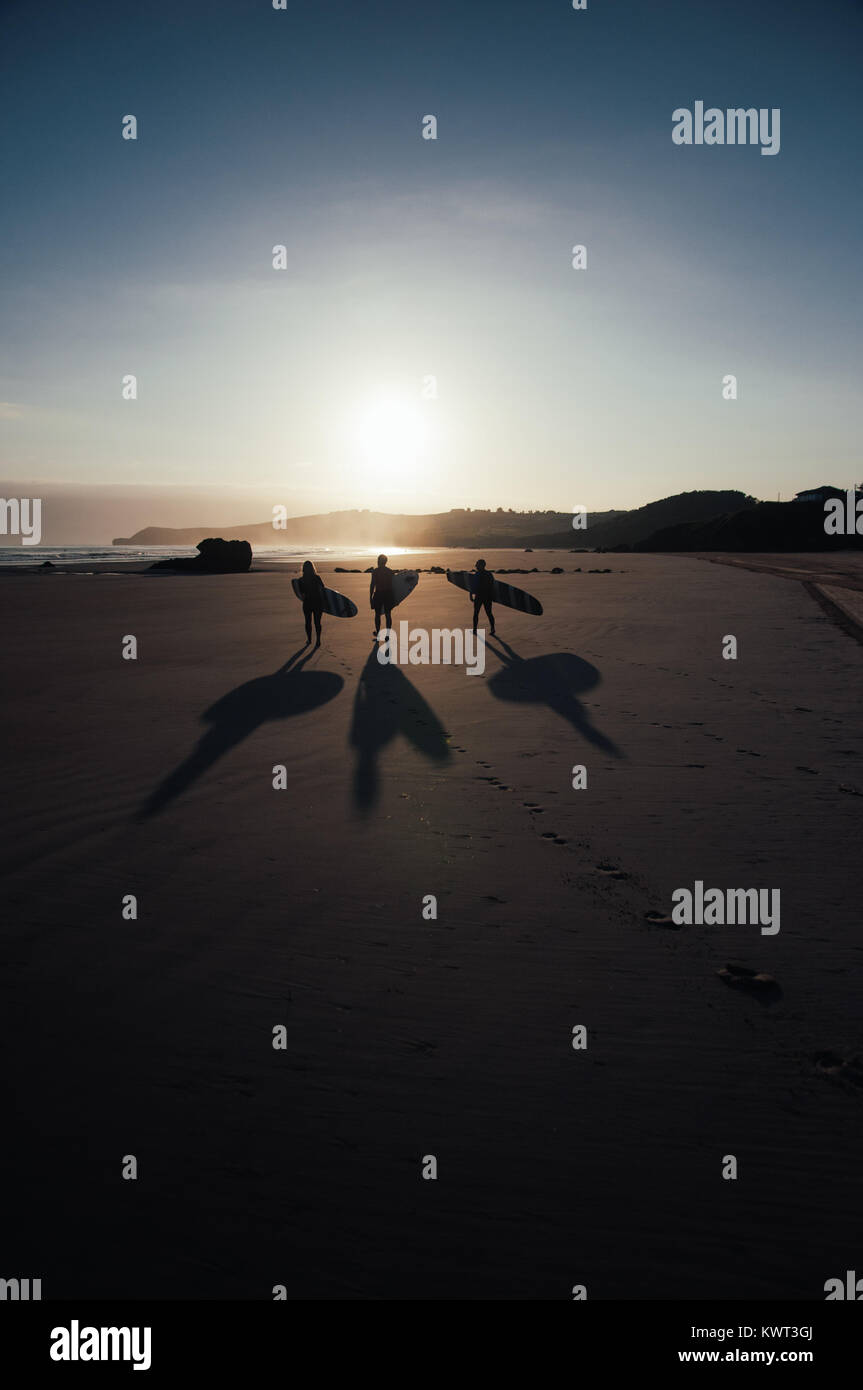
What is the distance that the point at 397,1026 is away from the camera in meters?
3.77

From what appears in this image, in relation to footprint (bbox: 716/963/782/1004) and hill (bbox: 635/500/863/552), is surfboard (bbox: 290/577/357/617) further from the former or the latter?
hill (bbox: 635/500/863/552)

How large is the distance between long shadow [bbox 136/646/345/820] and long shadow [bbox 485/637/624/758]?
2.85 meters

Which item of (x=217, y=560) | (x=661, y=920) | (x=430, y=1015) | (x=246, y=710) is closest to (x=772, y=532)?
(x=217, y=560)

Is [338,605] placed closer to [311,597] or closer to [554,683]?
[311,597]

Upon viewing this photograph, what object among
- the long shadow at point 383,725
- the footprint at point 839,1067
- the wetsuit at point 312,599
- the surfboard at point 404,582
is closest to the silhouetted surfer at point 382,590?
the wetsuit at point 312,599

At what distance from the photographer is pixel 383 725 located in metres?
9.77

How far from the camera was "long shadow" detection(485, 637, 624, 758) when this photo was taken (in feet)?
31.4

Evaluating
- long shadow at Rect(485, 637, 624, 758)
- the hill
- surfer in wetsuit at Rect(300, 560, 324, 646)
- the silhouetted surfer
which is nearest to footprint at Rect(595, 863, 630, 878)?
long shadow at Rect(485, 637, 624, 758)

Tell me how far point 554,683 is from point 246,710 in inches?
194

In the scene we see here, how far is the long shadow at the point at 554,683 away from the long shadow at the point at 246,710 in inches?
112

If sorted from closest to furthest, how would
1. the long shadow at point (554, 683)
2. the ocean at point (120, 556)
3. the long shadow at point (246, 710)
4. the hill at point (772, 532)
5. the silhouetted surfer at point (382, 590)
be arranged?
the long shadow at point (246, 710), the long shadow at point (554, 683), the silhouetted surfer at point (382, 590), the ocean at point (120, 556), the hill at point (772, 532)

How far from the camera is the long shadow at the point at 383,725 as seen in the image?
776cm

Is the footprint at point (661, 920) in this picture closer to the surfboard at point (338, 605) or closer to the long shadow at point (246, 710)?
the long shadow at point (246, 710)

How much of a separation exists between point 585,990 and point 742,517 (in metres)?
102
